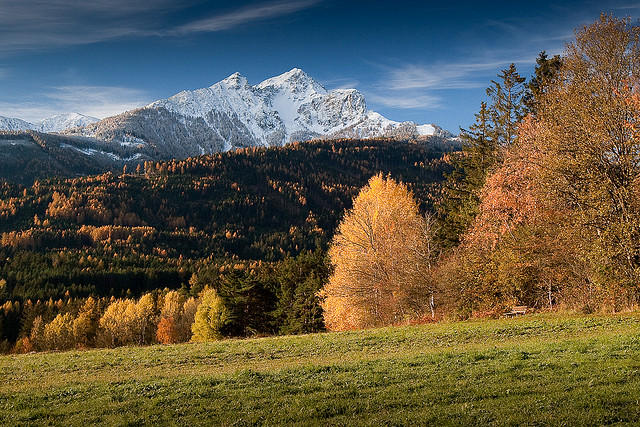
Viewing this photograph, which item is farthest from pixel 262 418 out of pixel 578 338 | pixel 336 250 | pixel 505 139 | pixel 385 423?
pixel 505 139

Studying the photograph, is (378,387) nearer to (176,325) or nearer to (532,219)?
(532,219)

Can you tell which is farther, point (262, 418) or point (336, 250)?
point (336, 250)

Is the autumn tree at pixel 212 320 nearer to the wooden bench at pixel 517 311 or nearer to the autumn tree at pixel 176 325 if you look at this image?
the autumn tree at pixel 176 325

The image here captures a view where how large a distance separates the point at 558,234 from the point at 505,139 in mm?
20847

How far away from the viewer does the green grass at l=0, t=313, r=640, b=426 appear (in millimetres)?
10477

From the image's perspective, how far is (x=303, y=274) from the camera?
7850 cm

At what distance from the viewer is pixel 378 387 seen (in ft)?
43.6

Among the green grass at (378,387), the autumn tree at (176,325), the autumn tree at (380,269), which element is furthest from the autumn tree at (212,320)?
the green grass at (378,387)

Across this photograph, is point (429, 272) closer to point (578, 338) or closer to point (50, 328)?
point (578, 338)

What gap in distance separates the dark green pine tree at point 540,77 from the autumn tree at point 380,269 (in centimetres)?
1649

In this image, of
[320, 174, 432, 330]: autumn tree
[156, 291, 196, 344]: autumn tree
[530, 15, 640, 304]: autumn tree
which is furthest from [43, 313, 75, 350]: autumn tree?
[530, 15, 640, 304]: autumn tree

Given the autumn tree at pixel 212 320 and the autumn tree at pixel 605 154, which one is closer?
the autumn tree at pixel 605 154

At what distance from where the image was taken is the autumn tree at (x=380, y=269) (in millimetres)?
36812

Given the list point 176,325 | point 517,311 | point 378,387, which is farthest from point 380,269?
point 176,325
